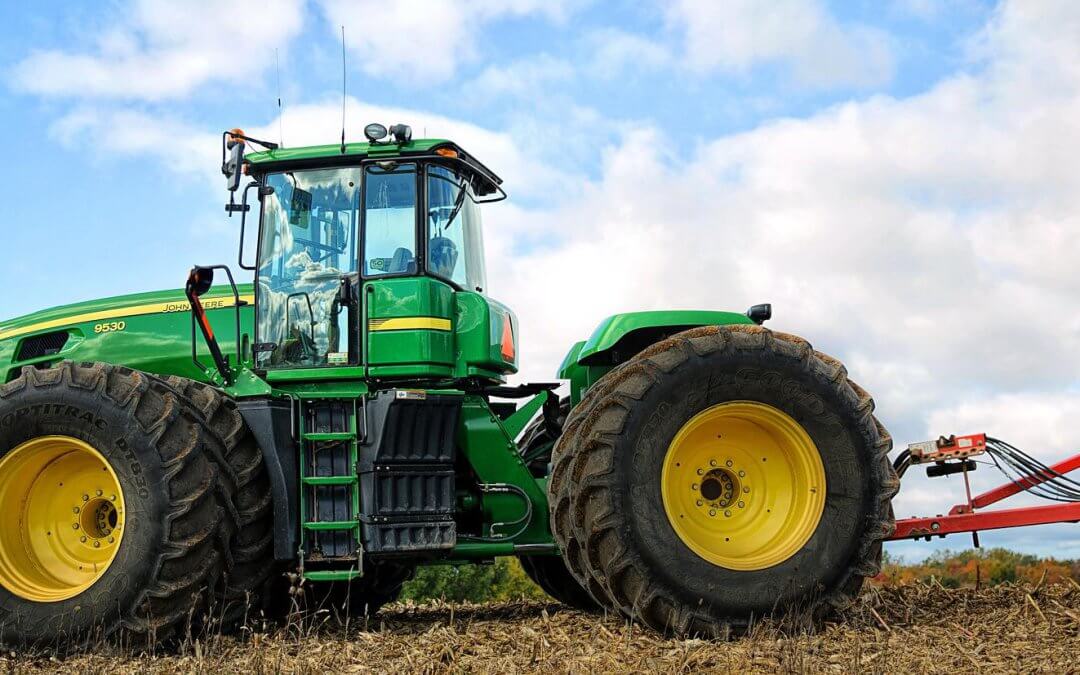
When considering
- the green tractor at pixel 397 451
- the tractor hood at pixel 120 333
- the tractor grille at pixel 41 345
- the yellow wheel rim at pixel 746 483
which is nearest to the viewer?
the green tractor at pixel 397 451

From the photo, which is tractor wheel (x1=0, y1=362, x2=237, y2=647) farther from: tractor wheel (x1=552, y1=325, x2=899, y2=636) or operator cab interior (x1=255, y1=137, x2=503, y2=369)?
tractor wheel (x1=552, y1=325, x2=899, y2=636)

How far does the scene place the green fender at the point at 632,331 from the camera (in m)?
7.57

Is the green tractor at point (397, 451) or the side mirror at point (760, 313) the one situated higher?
the side mirror at point (760, 313)

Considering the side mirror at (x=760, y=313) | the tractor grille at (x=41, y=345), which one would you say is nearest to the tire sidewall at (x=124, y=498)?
the tractor grille at (x=41, y=345)

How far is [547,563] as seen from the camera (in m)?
9.27

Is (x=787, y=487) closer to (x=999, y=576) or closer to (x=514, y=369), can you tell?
(x=514, y=369)

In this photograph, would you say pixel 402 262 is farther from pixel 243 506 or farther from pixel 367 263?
pixel 243 506

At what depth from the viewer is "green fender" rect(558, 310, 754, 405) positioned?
757 centimetres

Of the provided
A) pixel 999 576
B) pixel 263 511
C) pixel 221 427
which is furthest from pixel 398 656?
pixel 999 576

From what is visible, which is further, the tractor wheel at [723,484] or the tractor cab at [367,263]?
the tractor cab at [367,263]

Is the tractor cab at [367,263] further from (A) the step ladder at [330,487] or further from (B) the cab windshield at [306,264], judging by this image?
(A) the step ladder at [330,487]

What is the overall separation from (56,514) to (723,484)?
432 centimetres

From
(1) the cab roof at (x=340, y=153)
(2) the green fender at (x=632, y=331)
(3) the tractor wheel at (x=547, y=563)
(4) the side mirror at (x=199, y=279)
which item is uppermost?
(1) the cab roof at (x=340, y=153)

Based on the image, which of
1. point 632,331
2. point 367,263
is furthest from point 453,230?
point 632,331
